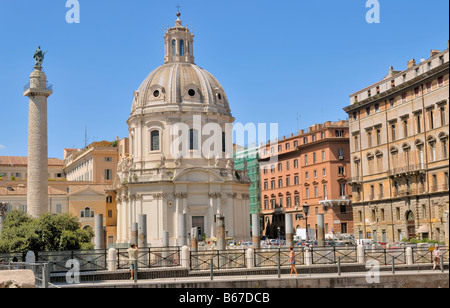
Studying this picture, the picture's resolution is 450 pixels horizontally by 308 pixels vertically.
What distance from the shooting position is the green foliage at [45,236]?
149 ft

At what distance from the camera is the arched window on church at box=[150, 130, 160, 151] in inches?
3063

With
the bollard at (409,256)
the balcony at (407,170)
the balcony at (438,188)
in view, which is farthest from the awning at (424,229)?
the bollard at (409,256)

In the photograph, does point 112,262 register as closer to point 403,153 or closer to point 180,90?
point 403,153

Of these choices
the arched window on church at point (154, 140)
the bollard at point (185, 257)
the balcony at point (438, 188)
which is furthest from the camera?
the arched window on church at point (154, 140)

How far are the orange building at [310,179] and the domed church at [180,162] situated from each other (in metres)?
10.3

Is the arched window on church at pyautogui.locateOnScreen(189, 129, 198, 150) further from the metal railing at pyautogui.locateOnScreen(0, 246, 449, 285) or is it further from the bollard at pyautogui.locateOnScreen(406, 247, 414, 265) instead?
the bollard at pyautogui.locateOnScreen(406, 247, 414, 265)

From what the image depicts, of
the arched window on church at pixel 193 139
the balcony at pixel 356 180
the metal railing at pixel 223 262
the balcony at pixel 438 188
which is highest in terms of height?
the arched window on church at pixel 193 139

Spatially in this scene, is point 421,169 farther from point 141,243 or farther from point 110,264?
point 110,264

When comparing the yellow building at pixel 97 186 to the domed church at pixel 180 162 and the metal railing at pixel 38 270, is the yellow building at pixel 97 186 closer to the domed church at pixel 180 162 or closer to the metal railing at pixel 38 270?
the domed church at pixel 180 162

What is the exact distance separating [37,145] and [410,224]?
33.6 meters

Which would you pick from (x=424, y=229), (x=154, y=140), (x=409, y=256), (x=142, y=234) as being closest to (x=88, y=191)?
(x=154, y=140)

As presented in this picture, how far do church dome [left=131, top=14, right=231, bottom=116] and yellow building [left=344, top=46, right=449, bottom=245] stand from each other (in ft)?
55.2
